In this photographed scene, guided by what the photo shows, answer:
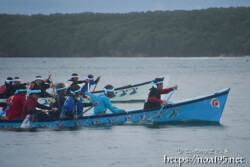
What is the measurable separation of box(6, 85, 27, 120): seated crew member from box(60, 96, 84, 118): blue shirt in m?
1.36

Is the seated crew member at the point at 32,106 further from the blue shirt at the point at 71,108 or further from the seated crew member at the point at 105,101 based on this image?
the seated crew member at the point at 105,101

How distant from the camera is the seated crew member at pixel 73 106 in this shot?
59.5 ft

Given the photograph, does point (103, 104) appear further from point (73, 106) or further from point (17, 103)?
point (17, 103)

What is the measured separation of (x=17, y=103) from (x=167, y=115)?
5.14 m

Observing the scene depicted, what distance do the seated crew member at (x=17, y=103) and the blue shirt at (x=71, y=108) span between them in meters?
1.36

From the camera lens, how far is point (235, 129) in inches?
776

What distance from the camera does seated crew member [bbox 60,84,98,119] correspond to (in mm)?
18125

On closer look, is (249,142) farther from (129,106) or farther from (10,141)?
(129,106)

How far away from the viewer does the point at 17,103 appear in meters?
18.6

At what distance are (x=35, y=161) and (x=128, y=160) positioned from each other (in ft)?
7.99

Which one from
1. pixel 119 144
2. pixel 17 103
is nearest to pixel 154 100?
pixel 119 144

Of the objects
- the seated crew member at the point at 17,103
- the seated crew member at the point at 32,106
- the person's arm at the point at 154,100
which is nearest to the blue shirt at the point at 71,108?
the seated crew member at the point at 32,106

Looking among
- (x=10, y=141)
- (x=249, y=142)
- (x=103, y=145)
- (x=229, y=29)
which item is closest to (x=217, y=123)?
(x=249, y=142)

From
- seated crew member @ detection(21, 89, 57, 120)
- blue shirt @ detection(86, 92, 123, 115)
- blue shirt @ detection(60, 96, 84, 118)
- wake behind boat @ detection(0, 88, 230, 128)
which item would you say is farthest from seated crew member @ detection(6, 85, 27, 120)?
blue shirt @ detection(86, 92, 123, 115)
